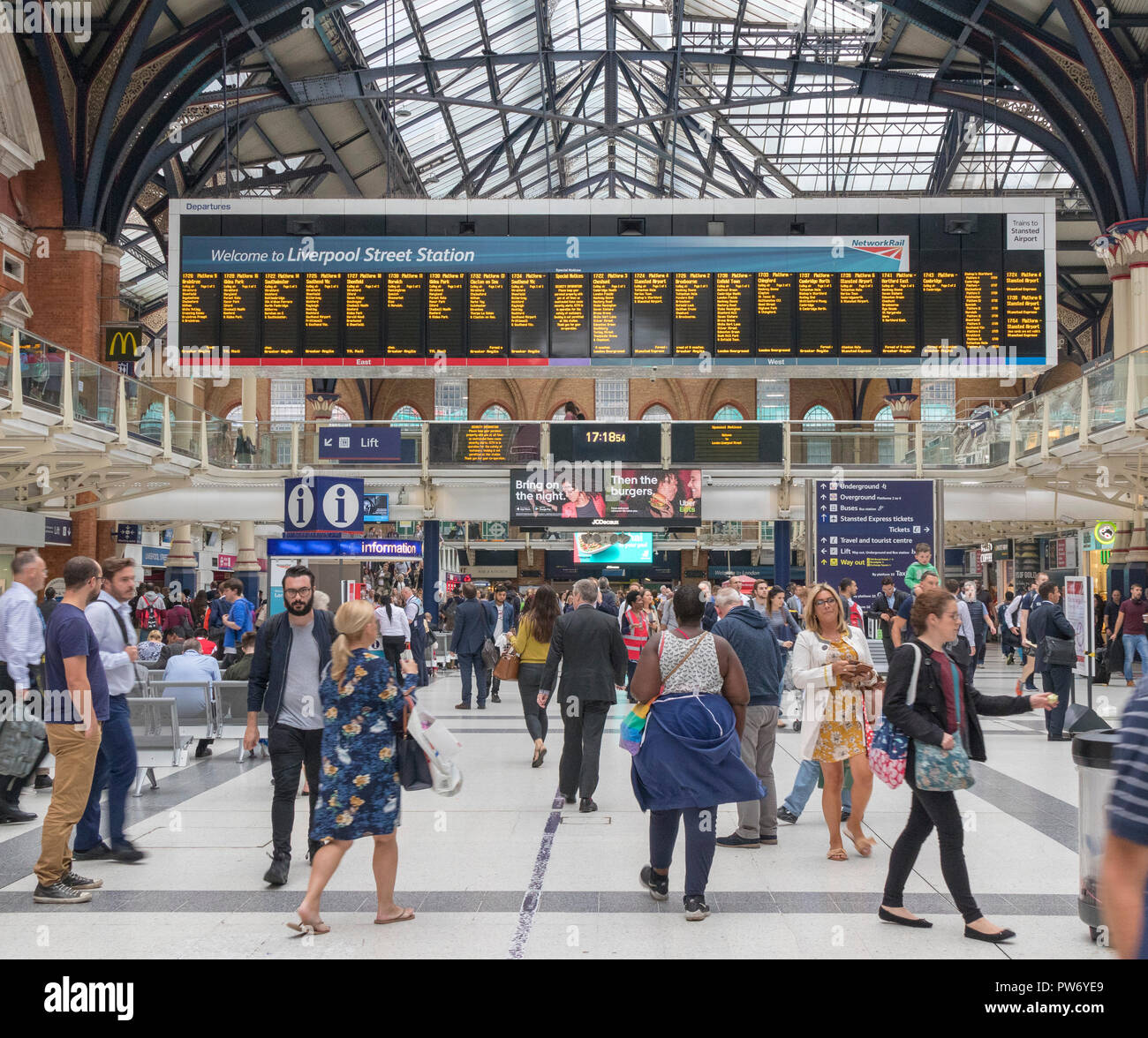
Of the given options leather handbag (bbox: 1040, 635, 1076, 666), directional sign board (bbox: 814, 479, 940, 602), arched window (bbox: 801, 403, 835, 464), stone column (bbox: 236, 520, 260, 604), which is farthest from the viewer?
stone column (bbox: 236, 520, 260, 604)

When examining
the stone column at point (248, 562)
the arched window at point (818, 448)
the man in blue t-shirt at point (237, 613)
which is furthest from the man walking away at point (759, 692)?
the stone column at point (248, 562)

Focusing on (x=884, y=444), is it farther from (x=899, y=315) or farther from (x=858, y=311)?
(x=858, y=311)

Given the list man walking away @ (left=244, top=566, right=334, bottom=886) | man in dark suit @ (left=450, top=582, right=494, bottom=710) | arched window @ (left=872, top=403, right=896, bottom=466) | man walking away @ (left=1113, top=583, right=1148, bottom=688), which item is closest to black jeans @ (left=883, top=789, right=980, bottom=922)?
man walking away @ (left=244, top=566, right=334, bottom=886)

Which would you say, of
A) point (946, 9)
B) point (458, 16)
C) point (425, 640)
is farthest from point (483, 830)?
point (458, 16)

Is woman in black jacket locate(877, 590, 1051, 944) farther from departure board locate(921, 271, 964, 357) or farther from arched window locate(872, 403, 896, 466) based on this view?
arched window locate(872, 403, 896, 466)

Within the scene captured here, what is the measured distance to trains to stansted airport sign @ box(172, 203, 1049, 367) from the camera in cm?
1981

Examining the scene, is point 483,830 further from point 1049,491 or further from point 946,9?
point 946,9

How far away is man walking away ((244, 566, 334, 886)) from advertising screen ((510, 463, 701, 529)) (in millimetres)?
14412

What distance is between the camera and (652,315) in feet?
65.8

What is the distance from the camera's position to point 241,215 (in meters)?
20.3

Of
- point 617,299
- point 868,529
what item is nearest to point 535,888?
point 868,529

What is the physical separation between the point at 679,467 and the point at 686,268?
3.72 metres

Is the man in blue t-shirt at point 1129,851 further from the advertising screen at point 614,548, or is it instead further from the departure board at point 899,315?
the advertising screen at point 614,548
